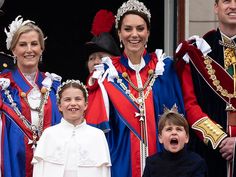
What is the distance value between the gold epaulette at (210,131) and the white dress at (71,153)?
0.66m

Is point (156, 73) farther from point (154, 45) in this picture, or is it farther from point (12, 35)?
point (154, 45)

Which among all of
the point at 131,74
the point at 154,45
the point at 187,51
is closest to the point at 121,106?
the point at 131,74

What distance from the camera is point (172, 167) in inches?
193

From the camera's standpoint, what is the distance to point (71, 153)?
504 cm

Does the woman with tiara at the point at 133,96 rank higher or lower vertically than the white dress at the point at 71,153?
higher

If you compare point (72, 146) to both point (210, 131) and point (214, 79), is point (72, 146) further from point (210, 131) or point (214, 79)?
point (214, 79)

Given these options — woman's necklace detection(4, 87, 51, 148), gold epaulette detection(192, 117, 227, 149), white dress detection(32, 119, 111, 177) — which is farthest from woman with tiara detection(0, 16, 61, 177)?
gold epaulette detection(192, 117, 227, 149)

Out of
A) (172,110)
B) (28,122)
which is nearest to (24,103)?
(28,122)

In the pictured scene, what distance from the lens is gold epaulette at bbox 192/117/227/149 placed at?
5176mm

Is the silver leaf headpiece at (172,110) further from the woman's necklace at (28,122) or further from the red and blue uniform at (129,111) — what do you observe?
the woman's necklace at (28,122)

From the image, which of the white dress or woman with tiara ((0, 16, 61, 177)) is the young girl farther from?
woman with tiara ((0, 16, 61, 177))

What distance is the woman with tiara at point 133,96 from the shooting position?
5.28 metres

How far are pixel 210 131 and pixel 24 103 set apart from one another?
1.32m

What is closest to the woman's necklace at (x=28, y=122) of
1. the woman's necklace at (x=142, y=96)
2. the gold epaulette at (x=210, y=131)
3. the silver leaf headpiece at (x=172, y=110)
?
the woman's necklace at (x=142, y=96)
